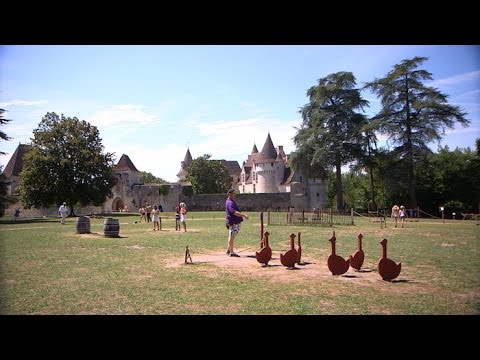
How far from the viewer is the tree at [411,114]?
112 feet

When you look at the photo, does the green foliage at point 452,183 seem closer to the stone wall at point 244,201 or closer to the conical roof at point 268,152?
the stone wall at point 244,201

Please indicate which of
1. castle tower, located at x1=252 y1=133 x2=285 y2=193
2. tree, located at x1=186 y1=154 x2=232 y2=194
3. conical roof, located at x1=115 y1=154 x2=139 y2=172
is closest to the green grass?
conical roof, located at x1=115 y1=154 x2=139 y2=172

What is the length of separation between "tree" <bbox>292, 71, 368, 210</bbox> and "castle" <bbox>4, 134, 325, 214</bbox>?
12756 mm

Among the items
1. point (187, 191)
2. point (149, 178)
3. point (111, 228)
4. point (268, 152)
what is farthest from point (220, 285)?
point (149, 178)

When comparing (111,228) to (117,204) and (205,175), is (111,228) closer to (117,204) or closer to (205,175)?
(117,204)

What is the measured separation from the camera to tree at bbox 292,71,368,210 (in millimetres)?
40438

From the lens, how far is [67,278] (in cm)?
796

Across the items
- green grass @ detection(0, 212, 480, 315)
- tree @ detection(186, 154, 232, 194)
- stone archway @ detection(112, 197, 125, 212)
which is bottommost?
green grass @ detection(0, 212, 480, 315)

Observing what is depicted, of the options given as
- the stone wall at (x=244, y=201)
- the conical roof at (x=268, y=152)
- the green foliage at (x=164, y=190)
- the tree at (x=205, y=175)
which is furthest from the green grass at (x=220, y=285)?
the tree at (x=205, y=175)

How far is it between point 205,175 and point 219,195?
41.4 ft

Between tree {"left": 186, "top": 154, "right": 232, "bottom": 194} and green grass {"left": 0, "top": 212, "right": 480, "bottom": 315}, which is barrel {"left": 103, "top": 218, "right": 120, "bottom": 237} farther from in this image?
tree {"left": 186, "top": 154, "right": 232, "bottom": 194}
